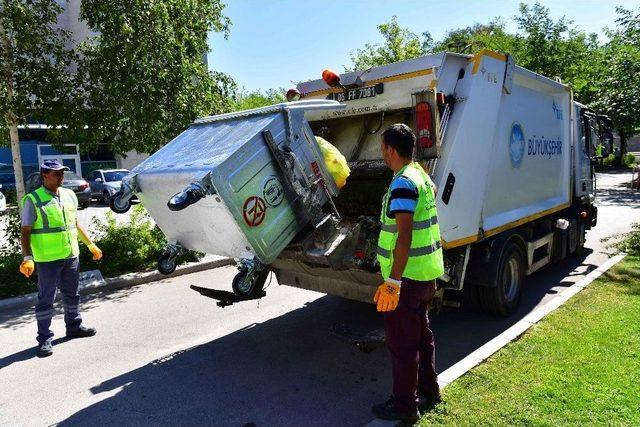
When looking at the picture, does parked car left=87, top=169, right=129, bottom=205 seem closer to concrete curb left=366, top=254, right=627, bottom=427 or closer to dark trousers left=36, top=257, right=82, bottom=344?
dark trousers left=36, top=257, right=82, bottom=344

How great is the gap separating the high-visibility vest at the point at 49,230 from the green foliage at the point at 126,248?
2515 millimetres

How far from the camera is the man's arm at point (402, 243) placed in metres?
2.79

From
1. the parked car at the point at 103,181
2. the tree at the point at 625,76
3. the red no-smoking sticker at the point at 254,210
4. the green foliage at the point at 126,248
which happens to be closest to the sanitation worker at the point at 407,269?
the red no-smoking sticker at the point at 254,210

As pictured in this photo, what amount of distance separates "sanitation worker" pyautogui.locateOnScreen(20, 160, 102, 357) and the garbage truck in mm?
1396

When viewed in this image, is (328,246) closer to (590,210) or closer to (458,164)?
(458,164)

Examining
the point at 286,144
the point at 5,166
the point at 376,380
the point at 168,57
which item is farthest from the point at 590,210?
the point at 5,166

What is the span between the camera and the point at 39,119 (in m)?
7.56

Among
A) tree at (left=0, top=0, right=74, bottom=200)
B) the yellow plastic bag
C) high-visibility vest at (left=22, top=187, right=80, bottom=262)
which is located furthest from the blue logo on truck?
tree at (left=0, top=0, right=74, bottom=200)

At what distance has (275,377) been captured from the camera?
3.89 meters

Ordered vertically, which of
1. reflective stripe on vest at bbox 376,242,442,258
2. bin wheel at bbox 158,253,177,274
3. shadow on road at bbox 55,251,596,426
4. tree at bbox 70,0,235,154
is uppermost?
tree at bbox 70,0,235,154

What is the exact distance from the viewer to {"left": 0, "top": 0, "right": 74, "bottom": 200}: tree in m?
7.02

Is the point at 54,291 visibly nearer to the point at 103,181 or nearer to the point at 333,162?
the point at 333,162

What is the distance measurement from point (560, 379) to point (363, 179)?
240 centimetres

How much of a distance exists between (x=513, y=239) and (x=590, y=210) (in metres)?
3.62
